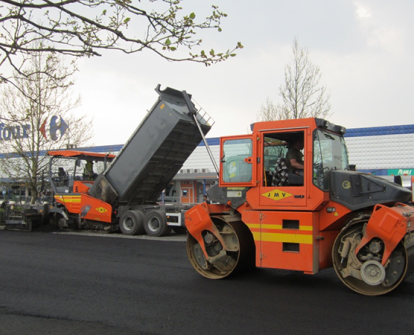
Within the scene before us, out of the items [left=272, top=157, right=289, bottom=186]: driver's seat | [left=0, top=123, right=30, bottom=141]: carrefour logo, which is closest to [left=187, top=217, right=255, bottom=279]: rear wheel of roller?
[left=272, top=157, right=289, bottom=186]: driver's seat

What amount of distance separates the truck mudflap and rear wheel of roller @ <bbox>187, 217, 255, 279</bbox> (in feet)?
5.22

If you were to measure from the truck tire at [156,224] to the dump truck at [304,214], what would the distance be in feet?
21.2

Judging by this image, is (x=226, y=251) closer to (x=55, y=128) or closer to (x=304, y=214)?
(x=304, y=214)

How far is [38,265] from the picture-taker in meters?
8.88

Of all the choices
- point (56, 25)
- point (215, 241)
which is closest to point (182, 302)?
point (215, 241)

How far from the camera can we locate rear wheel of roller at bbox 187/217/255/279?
7316 millimetres

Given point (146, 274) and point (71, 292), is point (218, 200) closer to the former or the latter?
point (146, 274)

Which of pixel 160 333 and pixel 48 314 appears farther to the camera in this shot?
pixel 48 314

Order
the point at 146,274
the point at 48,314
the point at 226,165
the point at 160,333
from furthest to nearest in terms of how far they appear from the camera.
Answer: the point at 146,274
the point at 226,165
the point at 48,314
the point at 160,333

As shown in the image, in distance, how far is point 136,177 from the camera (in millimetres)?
13719

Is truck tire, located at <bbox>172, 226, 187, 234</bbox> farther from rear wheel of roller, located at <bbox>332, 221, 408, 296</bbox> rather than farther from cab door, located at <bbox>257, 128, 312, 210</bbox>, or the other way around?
rear wheel of roller, located at <bbox>332, 221, 408, 296</bbox>

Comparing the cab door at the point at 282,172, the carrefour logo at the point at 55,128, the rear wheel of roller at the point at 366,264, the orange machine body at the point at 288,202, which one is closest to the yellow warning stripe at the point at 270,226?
the orange machine body at the point at 288,202

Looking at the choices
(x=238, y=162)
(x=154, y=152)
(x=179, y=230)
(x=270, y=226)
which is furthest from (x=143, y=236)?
(x=270, y=226)

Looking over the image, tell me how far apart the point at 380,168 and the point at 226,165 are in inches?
645
